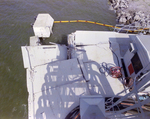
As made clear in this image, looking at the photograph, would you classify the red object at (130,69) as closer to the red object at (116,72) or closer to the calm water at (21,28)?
the red object at (116,72)

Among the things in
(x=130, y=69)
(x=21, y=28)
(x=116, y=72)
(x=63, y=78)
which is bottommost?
(x=63, y=78)

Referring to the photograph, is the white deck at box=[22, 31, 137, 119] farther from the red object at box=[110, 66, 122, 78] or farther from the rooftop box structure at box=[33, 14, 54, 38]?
the rooftop box structure at box=[33, 14, 54, 38]

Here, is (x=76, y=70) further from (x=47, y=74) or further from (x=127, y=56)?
(x=127, y=56)

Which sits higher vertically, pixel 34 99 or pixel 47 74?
pixel 47 74

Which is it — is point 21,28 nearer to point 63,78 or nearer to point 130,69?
point 63,78

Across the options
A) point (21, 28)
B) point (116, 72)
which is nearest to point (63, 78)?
point (116, 72)

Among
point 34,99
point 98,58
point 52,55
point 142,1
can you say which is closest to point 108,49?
Answer: point 98,58

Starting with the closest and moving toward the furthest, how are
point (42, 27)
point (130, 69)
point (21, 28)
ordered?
point (130, 69)
point (42, 27)
point (21, 28)

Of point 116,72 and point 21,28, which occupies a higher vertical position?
point 21,28
